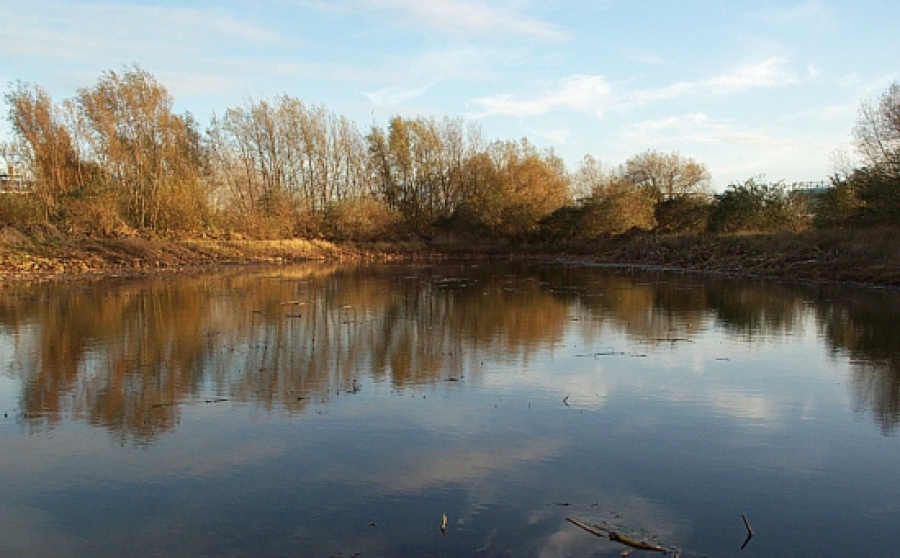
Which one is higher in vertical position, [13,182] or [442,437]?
[13,182]

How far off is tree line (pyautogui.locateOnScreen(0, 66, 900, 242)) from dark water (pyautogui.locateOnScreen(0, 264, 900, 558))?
18.5 m

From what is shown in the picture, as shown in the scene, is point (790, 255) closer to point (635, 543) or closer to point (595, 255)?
point (595, 255)

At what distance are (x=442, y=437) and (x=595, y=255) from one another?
121 ft

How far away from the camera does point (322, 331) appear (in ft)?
40.6

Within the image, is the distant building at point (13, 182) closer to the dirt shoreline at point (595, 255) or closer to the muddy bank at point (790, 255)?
the dirt shoreline at point (595, 255)

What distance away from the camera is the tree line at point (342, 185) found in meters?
31.5

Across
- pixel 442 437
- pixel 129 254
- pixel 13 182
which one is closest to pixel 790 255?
pixel 442 437

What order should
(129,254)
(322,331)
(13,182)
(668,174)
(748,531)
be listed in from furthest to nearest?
(668,174), (13,182), (129,254), (322,331), (748,531)

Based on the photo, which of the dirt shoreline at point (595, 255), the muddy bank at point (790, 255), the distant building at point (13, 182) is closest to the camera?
the muddy bank at point (790, 255)

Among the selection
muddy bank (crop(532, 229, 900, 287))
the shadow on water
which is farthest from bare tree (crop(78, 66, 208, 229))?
muddy bank (crop(532, 229, 900, 287))

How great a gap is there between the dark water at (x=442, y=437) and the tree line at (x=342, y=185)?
60.6ft

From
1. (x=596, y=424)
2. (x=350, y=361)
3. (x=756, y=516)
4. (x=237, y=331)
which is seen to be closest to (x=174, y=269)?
(x=237, y=331)

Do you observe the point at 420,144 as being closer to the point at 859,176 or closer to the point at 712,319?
the point at 859,176

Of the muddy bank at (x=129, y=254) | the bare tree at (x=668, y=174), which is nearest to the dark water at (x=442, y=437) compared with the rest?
the muddy bank at (x=129, y=254)
